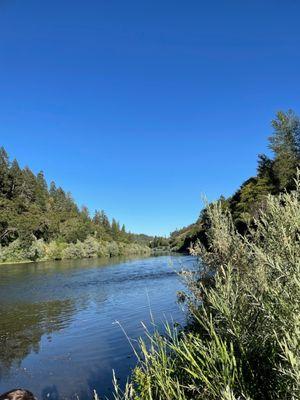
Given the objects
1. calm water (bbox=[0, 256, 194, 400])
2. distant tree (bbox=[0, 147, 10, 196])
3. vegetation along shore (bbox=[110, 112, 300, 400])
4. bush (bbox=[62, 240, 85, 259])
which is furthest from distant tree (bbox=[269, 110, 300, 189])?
distant tree (bbox=[0, 147, 10, 196])

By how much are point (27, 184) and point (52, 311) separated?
10382cm

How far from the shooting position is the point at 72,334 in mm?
18266

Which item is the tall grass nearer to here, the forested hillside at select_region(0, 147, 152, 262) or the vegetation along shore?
the vegetation along shore

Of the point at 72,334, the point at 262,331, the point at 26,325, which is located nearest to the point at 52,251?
the point at 26,325

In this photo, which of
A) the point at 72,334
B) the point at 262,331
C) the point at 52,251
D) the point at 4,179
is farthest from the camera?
the point at 4,179

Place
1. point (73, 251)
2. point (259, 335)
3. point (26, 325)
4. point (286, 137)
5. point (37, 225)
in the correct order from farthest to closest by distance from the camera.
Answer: point (73, 251)
point (37, 225)
point (286, 137)
point (26, 325)
point (259, 335)

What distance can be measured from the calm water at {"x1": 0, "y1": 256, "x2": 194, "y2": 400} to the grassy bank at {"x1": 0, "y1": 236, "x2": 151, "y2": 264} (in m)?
52.2

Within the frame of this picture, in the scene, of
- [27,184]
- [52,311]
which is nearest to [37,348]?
[52,311]

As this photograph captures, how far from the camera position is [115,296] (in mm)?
30297

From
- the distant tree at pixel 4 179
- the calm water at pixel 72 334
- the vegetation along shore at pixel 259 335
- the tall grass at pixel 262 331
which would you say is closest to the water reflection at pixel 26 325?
the calm water at pixel 72 334

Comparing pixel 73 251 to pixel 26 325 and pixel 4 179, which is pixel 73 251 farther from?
pixel 26 325

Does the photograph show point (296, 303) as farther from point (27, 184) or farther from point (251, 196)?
point (27, 184)

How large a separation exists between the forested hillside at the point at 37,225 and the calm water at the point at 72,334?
186 ft

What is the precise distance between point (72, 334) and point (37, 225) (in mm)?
82334
